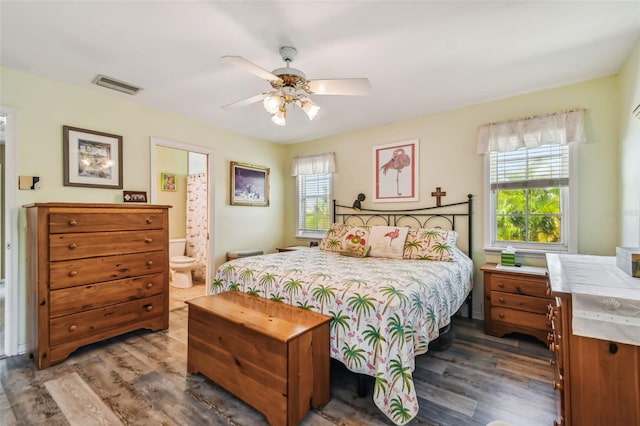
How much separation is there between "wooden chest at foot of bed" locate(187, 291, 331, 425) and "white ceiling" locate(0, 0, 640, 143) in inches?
75.5

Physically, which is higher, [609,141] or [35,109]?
[35,109]

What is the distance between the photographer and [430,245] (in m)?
3.04

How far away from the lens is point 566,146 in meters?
2.82

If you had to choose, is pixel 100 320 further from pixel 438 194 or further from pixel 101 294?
pixel 438 194

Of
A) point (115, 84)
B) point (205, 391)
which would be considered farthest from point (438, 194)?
point (115, 84)

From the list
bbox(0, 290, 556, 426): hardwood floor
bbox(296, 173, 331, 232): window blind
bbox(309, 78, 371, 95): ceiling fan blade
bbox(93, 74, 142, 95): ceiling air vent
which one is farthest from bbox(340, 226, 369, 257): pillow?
bbox(93, 74, 142, 95): ceiling air vent

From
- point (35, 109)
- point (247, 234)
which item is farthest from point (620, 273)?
point (35, 109)

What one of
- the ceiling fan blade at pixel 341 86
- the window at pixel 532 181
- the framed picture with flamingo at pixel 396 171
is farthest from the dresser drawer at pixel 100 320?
the window at pixel 532 181

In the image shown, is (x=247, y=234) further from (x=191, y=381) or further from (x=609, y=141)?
(x=609, y=141)

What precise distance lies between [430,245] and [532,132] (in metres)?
1.53

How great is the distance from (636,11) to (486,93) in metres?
1.25

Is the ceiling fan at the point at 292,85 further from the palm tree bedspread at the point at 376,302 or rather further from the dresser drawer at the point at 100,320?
the dresser drawer at the point at 100,320

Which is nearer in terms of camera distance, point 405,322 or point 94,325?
point 405,322

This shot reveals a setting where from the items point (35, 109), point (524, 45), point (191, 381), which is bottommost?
point (191, 381)
